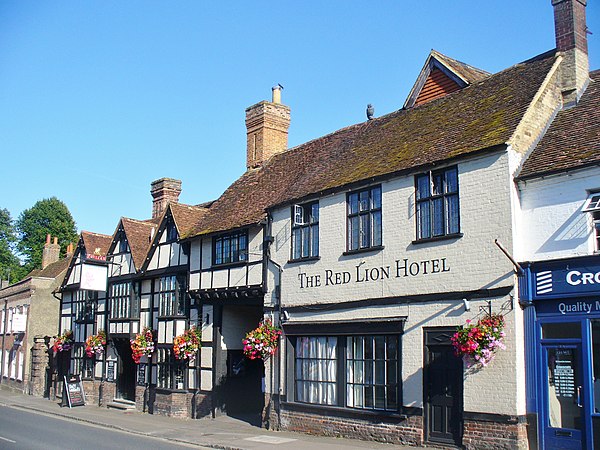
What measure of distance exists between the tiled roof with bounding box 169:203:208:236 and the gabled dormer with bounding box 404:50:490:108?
10.00 metres

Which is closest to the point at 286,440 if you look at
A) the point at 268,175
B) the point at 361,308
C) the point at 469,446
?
the point at 361,308

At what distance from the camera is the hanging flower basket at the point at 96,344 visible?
3003 cm

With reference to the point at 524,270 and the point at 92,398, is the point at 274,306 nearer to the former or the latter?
the point at 524,270

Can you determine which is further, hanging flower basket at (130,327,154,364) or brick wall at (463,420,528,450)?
hanging flower basket at (130,327,154,364)

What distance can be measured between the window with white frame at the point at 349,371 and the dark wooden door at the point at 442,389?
3.36ft

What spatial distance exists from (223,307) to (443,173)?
10877 millimetres

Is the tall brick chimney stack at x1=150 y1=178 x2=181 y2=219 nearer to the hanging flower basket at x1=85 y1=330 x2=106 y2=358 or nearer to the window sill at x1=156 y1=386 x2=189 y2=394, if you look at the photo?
the hanging flower basket at x1=85 y1=330 x2=106 y2=358

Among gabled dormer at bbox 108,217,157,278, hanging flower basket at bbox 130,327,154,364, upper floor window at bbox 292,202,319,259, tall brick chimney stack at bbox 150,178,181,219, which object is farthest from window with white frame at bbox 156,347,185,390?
tall brick chimney stack at bbox 150,178,181,219

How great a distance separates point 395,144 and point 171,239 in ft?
37.6

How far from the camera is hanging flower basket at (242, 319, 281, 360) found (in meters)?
20.3

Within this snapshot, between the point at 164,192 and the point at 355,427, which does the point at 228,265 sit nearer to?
the point at 355,427

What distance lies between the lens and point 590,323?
44.5ft

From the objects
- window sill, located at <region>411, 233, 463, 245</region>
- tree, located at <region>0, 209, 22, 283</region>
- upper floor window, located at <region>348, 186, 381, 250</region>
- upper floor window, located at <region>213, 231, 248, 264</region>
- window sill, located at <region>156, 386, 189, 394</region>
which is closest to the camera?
window sill, located at <region>411, 233, 463, 245</region>

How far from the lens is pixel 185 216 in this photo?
87.9 feet
